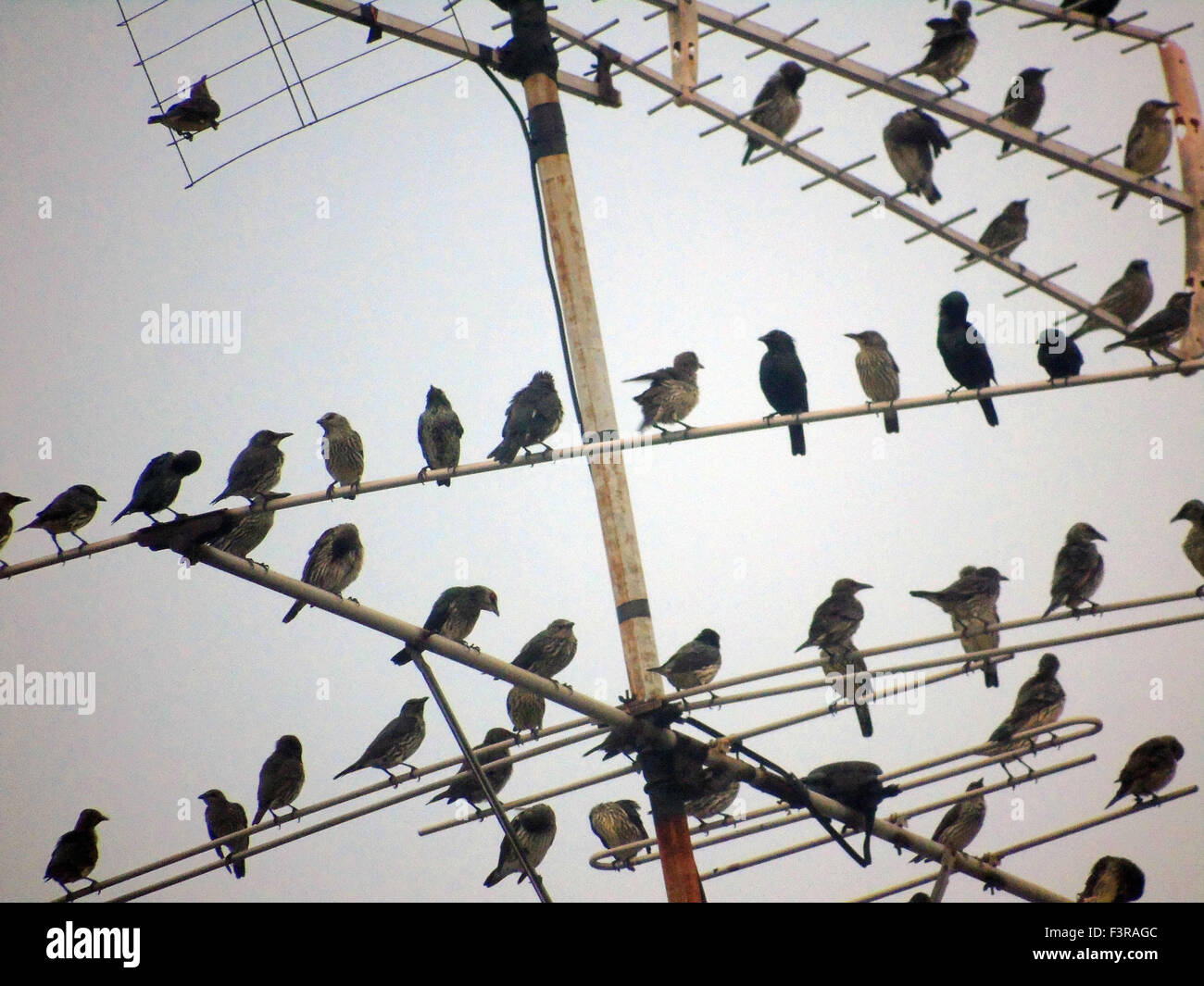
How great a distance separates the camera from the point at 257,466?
9.34m

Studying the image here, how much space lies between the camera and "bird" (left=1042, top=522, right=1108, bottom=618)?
374 inches

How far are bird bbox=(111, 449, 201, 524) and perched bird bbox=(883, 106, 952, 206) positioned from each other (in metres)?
5.89

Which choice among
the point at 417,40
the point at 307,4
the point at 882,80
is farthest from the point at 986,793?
the point at 307,4

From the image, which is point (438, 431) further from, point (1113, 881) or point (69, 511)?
point (1113, 881)

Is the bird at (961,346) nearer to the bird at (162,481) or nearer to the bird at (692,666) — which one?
the bird at (692,666)

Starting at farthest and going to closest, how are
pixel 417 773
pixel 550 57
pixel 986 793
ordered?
pixel 550 57 → pixel 986 793 → pixel 417 773

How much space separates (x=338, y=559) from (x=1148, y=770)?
6325mm

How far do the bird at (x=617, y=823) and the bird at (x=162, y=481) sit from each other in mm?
5061

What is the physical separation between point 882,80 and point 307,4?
11.1 feet

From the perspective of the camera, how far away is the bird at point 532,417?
Answer: 9.61 metres

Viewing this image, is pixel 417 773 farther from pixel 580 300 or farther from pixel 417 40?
pixel 417 40

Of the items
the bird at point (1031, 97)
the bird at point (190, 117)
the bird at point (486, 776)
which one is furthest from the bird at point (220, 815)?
the bird at point (1031, 97)

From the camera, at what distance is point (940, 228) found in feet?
28.2

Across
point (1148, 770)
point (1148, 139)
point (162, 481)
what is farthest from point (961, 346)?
point (162, 481)
